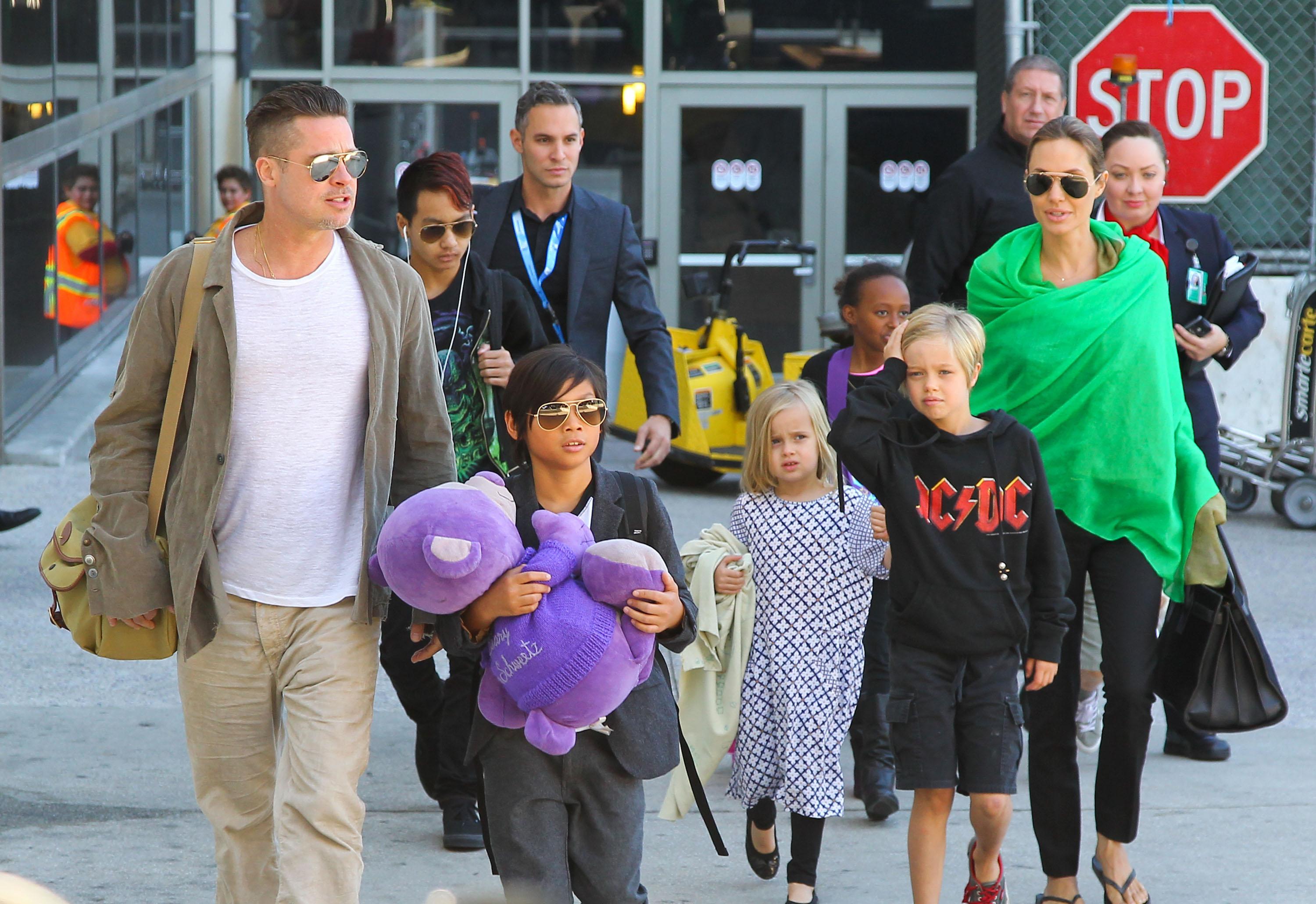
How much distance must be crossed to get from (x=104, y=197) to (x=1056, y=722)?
10.2 m

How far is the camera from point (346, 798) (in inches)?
130

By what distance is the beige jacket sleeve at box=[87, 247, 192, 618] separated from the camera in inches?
127

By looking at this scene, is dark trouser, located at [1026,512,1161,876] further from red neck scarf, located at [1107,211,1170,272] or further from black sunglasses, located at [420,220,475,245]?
black sunglasses, located at [420,220,475,245]

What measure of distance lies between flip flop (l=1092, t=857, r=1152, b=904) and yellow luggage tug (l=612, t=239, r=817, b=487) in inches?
231

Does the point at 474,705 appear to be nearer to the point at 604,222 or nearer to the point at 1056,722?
the point at 1056,722

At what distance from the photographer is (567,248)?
16.2 feet

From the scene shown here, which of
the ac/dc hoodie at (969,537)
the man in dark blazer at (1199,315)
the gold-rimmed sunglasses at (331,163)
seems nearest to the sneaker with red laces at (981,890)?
the ac/dc hoodie at (969,537)

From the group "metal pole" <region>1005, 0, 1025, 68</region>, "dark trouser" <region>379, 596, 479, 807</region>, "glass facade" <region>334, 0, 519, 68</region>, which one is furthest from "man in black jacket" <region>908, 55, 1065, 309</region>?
"glass facade" <region>334, 0, 519, 68</region>

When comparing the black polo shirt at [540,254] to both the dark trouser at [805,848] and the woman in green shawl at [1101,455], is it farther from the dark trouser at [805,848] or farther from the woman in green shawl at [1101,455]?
the dark trouser at [805,848]

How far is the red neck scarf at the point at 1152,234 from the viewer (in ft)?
15.5

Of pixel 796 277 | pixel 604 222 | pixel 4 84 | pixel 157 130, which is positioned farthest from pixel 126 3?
pixel 604 222

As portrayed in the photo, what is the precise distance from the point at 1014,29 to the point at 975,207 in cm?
585

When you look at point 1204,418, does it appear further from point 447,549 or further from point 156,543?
point 156,543

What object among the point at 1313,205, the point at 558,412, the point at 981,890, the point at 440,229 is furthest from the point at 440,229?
the point at 1313,205
